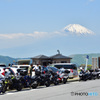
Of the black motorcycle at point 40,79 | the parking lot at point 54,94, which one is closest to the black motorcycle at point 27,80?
the black motorcycle at point 40,79

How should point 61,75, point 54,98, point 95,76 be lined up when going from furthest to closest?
point 95,76, point 61,75, point 54,98

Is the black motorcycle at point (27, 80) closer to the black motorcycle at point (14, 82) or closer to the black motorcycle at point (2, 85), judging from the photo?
the black motorcycle at point (14, 82)

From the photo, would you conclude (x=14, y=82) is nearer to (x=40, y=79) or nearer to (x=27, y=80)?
(x=27, y=80)

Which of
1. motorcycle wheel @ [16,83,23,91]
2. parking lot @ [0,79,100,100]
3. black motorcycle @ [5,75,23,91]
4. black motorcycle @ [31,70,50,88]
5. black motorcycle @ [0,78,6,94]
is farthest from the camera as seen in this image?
black motorcycle @ [31,70,50,88]

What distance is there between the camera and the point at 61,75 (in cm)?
2948

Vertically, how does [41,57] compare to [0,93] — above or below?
above

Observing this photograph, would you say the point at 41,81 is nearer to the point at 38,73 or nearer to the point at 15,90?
the point at 38,73

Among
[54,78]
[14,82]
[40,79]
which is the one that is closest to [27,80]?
[14,82]

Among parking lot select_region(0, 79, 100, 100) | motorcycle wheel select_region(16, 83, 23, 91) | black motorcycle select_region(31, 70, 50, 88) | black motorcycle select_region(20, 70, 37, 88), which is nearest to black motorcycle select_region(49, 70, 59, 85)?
black motorcycle select_region(31, 70, 50, 88)

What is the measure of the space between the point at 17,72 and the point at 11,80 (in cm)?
303

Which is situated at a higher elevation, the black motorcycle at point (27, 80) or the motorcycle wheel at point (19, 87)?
the black motorcycle at point (27, 80)

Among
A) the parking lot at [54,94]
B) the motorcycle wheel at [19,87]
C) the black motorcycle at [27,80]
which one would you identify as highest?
the black motorcycle at [27,80]

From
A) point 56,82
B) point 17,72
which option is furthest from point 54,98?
point 56,82

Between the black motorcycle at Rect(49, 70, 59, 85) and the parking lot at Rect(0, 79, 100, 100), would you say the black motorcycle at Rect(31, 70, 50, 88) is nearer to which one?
the black motorcycle at Rect(49, 70, 59, 85)
